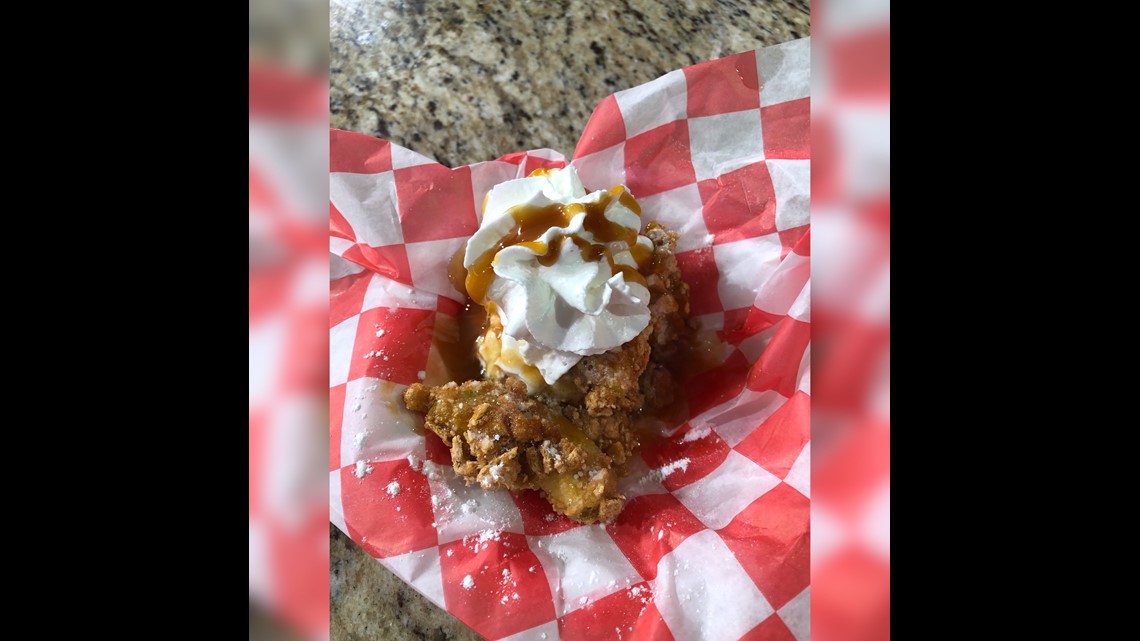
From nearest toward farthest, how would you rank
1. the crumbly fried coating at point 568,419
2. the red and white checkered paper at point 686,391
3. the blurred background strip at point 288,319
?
the blurred background strip at point 288,319, the red and white checkered paper at point 686,391, the crumbly fried coating at point 568,419

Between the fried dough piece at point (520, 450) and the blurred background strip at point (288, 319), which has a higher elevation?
the blurred background strip at point (288, 319)

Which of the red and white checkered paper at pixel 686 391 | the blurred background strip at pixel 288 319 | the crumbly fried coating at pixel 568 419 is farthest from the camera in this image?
the crumbly fried coating at pixel 568 419

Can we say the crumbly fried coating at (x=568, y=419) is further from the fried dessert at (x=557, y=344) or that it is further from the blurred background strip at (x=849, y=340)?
the blurred background strip at (x=849, y=340)

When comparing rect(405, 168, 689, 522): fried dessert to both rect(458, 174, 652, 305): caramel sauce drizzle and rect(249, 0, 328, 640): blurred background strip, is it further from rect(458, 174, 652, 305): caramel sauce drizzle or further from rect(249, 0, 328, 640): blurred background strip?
rect(249, 0, 328, 640): blurred background strip

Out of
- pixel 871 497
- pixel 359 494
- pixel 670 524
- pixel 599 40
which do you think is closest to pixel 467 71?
pixel 599 40

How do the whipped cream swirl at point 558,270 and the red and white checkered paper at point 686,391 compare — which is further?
the whipped cream swirl at point 558,270

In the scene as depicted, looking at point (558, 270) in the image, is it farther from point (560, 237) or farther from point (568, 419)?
point (568, 419)

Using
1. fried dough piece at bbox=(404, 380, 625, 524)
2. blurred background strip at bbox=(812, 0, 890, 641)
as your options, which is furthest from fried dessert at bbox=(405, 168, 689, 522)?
blurred background strip at bbox=(812, 0, 890, 641)

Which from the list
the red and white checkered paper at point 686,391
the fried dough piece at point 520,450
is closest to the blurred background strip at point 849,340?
the red and white checkered paper at point 686,391
